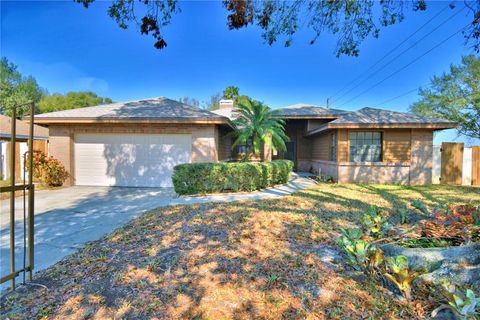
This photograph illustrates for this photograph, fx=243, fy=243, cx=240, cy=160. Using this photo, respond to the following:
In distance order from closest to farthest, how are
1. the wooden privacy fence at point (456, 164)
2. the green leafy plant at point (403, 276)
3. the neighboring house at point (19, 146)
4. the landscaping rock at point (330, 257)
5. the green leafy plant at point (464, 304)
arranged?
the green leafy plant at point (464, 304), the green leafy plant at point (403, 276), the landscaping rock at point (330, 257), the wooden privacy fence at point (456, 164), the neighboring house at point (19, 146)

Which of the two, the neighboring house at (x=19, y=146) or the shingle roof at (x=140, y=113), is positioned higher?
the shingle roof at (x=140, y=113)

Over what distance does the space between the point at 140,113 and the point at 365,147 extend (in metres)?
10.4

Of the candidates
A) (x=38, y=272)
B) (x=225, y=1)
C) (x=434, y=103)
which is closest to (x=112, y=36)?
(x=225, y=1)

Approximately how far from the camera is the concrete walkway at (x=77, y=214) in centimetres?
388

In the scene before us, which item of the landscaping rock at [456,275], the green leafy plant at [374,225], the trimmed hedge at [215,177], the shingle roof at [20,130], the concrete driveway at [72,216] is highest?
the shingle roof at [20,130]

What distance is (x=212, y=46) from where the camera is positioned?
12.0 m

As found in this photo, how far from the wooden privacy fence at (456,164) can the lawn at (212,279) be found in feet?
33.3

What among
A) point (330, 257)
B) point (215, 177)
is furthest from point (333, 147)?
point (330, 257)

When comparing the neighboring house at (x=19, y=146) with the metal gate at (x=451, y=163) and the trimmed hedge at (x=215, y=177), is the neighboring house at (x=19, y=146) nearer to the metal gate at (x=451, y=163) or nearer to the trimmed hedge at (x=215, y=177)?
the trimmed hedge at (x=215, y=177)

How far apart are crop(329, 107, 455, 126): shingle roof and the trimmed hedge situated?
514cm

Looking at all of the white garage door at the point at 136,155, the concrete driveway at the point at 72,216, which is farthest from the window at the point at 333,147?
the concrete driveway at the point at 72,216

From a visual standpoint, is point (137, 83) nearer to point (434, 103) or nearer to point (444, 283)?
point (444, 283)

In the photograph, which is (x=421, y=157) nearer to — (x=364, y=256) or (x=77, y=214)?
(x=364, y=256)

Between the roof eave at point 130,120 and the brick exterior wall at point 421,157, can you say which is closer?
the roof eave at point 130,120
